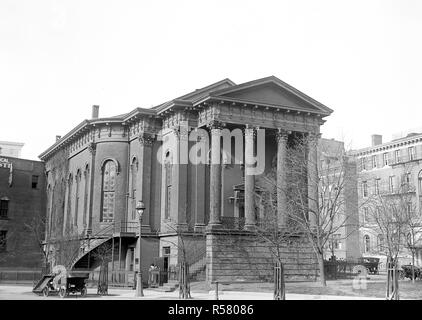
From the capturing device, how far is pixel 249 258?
35031mm

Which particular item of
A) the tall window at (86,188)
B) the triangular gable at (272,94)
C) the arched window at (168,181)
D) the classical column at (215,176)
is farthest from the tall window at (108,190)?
the triangular gable at (272,94)

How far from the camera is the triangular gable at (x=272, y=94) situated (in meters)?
37.1

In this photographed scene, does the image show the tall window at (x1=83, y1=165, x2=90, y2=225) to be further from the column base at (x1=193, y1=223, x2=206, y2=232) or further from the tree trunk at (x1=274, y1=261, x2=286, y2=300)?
the tree trunk at (x1=274, y1=261, x2=286, y2=300)

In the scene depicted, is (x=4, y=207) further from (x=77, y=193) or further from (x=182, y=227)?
(x=182, y=227)

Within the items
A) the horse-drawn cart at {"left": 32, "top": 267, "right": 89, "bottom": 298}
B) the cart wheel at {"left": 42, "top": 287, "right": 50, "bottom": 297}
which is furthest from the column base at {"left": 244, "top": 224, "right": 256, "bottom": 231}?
the cart wheel at {"left": 42, "top": 287, "right": 50, "bottom": 297}

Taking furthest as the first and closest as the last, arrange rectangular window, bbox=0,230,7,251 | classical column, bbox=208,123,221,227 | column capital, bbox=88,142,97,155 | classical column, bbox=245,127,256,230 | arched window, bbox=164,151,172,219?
1. rectangular window, bbox=0,230,7,251
2. column capital, bbox=88,142,97,155
3. arched window, bbox=164,151,172,219
4. classical column, bbox=245,127,256,230
5. classical column, bbox=208,123,221,227

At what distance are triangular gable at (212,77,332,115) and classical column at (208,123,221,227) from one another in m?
2.63

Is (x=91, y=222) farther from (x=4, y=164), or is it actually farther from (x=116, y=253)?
(x=4, y=164)

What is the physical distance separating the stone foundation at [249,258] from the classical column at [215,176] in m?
1.42

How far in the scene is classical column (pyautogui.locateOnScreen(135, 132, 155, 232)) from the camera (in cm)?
4028

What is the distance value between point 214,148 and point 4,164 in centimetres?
2458

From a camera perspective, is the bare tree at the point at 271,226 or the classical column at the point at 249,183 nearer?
the bare tree at the point at 271,226

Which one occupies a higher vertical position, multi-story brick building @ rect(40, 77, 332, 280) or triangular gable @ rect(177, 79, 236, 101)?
triangular gable @ rect(177, 79, 236, 101)

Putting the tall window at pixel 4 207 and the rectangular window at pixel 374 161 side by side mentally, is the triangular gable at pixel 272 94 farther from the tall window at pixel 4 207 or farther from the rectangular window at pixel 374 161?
the tall window at pixel 4 207
